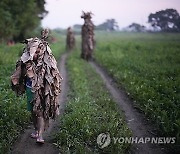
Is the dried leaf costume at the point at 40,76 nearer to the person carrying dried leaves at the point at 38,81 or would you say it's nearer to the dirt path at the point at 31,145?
the person carrying dried leaves at the point at 38,81

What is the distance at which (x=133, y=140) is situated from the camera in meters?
8.12

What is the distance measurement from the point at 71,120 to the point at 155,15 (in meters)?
9.56

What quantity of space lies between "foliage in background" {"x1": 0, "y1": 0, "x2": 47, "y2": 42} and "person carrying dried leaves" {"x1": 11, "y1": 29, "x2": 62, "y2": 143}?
22.6 metres

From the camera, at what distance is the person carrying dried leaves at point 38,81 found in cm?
773

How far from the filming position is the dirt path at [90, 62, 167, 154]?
769 centimetres

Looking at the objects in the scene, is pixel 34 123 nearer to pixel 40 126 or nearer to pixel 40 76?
pixel 40 126

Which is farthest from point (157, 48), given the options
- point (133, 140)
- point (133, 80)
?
point (133, 140)

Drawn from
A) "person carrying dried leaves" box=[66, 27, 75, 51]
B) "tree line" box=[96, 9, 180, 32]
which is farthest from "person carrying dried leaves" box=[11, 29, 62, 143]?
"person carrying dried leaves" box=[66, 27, 75, 51]

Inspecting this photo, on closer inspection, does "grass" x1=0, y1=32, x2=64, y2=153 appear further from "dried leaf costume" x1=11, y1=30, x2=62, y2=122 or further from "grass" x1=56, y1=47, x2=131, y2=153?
"grass" x1=56, y1=47, x2=131, y2=153

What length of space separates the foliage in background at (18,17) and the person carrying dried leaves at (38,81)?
2258 cm

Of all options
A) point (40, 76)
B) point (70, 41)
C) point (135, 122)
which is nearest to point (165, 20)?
point (135, 122)

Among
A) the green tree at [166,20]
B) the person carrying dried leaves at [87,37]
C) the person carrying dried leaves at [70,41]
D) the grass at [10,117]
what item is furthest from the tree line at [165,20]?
the person carrying dried leaves at [70,41]

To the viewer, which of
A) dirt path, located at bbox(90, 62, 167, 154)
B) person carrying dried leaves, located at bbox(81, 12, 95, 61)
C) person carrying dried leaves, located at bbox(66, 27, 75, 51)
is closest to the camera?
dirt path, located at bbox(90, 62, 167, 154)

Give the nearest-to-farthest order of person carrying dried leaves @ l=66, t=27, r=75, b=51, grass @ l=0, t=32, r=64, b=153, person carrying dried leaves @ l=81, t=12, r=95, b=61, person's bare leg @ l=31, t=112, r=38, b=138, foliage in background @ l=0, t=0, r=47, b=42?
grass @ l=0, t=32, r=64, b=153 → person's bare leg @ l=31, t=112, r=38, b=138 → person carrying dried leaves @ l=81, t=12, r=95, b=61 → foliage in background @ l=0, t=0, r=47, b=42 → person carrying dried leaves @ l=66, t=27, r=75, b=51
